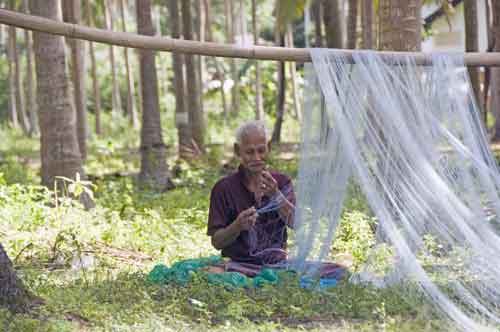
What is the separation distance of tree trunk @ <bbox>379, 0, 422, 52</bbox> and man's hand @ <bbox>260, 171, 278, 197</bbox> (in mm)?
1979

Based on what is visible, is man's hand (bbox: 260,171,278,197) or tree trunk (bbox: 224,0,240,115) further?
tree trunk (bbox: 224,0,240,115)

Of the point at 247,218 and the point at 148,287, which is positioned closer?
the point at 247,218

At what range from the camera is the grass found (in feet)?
16.7

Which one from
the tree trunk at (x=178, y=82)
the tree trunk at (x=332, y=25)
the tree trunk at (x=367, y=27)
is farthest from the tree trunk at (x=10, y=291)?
the tree trunk at (x=332, y=25)

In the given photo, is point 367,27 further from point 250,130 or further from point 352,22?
point 250,130

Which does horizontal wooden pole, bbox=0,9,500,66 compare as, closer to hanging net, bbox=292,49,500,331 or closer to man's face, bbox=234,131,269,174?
hanging net, bbox=292,49,500,331

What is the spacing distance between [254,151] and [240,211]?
1.43 feet

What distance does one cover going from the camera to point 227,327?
497 cm

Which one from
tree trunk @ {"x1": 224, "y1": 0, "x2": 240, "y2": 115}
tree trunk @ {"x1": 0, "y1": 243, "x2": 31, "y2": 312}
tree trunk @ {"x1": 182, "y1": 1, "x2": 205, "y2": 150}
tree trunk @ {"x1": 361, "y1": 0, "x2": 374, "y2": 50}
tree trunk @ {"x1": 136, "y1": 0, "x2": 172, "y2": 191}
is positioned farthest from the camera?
tree trunk @ {"x1": 224, "y1": 0, "x2": 240, "y2": 115}

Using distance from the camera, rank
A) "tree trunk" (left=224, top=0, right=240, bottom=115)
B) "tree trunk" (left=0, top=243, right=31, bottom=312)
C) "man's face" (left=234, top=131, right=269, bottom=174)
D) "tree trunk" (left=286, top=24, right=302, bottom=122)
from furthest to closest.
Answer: "tree trunk" (left=224, top=0, right=240, bottom=115)
"tree trunk" (left=286, top=24, right=302, bottom=122)
"man's face" (left=234, top=131, right=269, bottom=174)
"tree trunk" (left=0, top=243, right=31, bottom=312)

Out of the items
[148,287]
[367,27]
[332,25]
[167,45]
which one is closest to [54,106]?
[167,45]

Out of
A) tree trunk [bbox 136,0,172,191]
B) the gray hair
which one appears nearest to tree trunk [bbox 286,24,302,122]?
tree trunk [bbox 136,0,172,191]

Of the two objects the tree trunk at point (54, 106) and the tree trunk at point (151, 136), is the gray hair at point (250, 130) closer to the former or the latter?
the tree trunk at point (54, 106)

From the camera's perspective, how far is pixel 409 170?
557cm
